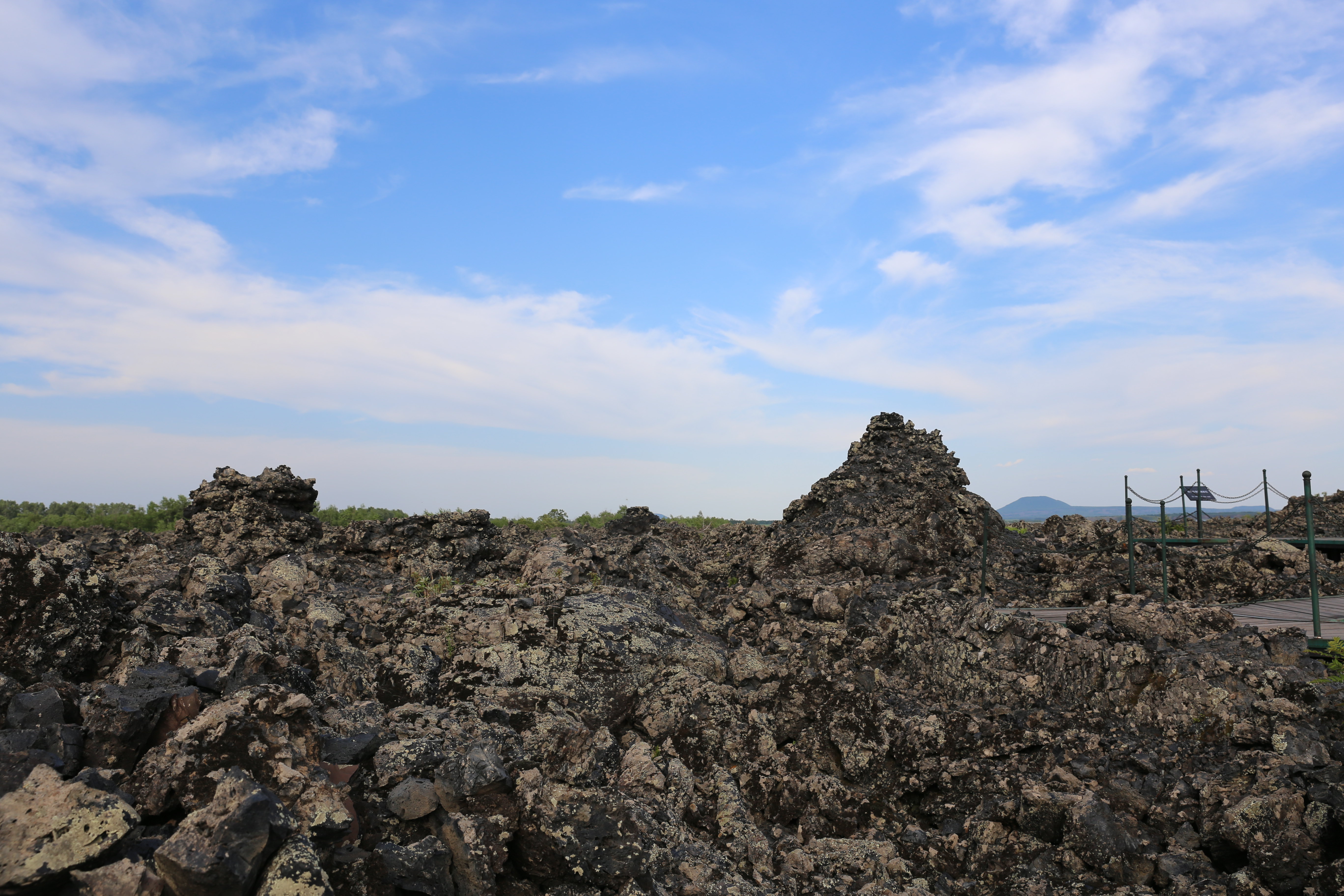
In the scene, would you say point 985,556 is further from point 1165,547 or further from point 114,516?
point 114,516

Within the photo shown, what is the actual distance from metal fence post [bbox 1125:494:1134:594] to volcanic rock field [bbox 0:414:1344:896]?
1526 millimetres

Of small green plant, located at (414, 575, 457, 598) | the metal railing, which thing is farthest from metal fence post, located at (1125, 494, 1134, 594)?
small green plant, located at (414, 575, 457, 598)

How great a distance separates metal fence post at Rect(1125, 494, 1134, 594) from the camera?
16891mm

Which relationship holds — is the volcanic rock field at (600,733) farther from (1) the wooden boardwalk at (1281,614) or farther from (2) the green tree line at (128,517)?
(2) the green tree line at (128,517)

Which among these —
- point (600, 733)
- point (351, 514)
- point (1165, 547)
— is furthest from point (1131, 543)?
point (351, 514)

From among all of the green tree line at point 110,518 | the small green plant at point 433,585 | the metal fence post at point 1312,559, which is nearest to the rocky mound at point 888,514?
the metal fence post at point 1312,559

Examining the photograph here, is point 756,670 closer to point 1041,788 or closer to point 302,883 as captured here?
point 1041,788

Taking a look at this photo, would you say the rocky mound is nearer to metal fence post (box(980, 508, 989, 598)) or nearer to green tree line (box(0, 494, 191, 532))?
metal fence post (box(980, 508, 989, 598))

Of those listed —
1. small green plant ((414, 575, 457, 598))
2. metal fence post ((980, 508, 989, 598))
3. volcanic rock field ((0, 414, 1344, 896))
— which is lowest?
volcanic rock field ((0, 414, 1344, 896))

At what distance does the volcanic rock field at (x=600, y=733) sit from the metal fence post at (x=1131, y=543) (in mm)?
1526

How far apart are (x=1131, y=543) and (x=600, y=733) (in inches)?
542

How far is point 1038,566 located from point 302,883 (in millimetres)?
19257

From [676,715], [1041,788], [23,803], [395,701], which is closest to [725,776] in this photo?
[676,715]

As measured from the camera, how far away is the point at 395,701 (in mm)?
9930
